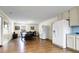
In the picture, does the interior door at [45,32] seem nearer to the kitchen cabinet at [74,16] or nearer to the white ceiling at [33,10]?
the white ceiling at [33,10]

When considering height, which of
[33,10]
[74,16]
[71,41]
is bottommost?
[71,41]

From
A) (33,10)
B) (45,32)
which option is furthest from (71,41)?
(45,32)

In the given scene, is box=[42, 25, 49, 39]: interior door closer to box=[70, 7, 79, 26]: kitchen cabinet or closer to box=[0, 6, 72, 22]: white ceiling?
box=[0, 6, 72, 22]: white ceiling

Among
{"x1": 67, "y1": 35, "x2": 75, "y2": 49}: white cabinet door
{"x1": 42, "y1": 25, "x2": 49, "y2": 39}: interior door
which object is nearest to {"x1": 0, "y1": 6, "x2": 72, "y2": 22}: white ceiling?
{"x1": 67, "y1": 35, "x2": 75, "y2": 49}: white cabinet door

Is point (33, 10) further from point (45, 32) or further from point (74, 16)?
point (45, 32)

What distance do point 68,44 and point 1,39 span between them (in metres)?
3.98

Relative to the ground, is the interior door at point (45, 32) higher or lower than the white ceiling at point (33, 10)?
lower

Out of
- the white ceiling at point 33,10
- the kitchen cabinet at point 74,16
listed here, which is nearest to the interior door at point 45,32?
the white ceiling at point 33,10

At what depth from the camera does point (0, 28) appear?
7.34m

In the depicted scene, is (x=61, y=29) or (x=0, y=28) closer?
(x=61, y=29)
